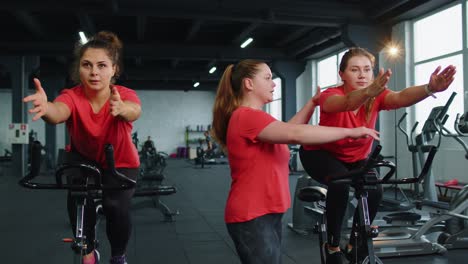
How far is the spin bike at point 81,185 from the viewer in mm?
1457

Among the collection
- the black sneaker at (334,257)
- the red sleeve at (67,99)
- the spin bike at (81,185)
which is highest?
the red sleeve at (67,99)

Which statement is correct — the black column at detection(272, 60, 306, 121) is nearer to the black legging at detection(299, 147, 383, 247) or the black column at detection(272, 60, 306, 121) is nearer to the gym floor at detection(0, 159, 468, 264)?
the gym floor at detection(0, 159, 468, 264)

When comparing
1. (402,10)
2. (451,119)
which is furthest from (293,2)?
(451,119)

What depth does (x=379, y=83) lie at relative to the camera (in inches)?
68.4

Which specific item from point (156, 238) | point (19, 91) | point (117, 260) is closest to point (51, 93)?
point (19, 91)

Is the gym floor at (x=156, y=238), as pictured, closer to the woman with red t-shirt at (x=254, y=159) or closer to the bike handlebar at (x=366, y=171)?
the bike handlebar at (x=366, y=171)

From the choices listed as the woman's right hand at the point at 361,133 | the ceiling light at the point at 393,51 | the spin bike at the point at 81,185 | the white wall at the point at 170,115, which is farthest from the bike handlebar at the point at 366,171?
the white wall at the point at 170,115

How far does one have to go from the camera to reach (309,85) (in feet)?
42.9

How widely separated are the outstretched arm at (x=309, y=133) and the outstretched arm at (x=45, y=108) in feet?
2.75

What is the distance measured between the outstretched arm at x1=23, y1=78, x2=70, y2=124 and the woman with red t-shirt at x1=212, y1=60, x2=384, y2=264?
2.13ft

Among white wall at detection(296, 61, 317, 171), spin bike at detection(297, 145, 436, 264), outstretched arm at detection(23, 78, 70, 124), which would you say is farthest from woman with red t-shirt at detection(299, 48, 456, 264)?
white wall at detection(296, 61, 317, 171)

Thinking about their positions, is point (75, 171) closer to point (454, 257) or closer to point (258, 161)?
point (258, 161)

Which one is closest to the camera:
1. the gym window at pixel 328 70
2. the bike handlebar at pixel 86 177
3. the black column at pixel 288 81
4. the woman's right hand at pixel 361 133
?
the woman's right hand at pixel 361 133

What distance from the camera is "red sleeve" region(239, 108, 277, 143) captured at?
153 cm
